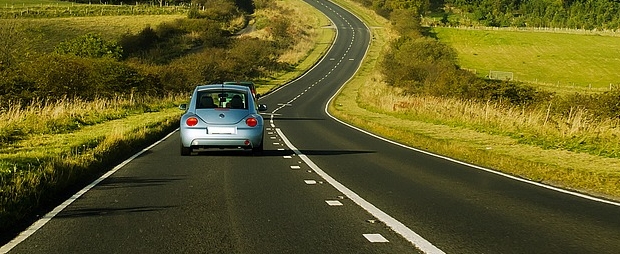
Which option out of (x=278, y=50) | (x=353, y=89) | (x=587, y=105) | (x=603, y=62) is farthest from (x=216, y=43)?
(x=587, y=105)

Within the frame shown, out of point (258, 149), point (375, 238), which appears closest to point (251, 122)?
point (258, 149)

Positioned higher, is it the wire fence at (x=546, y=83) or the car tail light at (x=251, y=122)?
the car tail light at (x=251, y=122)

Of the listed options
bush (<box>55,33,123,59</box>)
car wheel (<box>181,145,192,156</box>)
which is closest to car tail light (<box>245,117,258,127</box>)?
car wheel (<box>181,145,192,156</box>)

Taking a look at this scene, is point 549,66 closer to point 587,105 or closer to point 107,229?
point 587,105

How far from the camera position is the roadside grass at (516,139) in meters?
14.4

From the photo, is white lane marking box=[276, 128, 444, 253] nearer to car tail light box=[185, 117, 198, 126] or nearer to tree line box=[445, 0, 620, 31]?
car tail light box=[185, 117, 198, 126]

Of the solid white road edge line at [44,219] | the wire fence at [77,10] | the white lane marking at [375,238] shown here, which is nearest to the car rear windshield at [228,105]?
the solid white road edge line at [44,219]

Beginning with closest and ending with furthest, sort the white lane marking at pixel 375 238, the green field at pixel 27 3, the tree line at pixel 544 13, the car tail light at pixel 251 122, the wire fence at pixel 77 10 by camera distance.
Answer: the white lane marking at pixel 375 238, the car tail light at pixel 251 122, the wire fence at pixel 77 10, the green field at pixel 27 3, the tree line at pixel 544 13

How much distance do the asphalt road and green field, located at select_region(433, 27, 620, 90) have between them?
6225 cm

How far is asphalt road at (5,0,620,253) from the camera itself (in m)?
7.52

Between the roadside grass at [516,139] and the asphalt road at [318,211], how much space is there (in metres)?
1.22

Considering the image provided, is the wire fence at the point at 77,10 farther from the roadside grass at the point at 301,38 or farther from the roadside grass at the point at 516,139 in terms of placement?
→ the roadside grass at the point at 516,139

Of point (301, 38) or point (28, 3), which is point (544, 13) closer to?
point (301, 38)

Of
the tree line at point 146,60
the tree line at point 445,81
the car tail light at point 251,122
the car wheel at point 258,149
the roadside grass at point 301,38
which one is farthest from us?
the roadside grass at point 301,38
